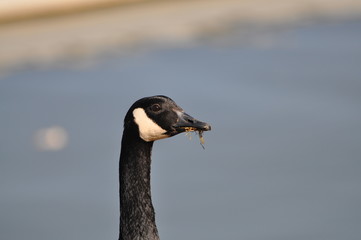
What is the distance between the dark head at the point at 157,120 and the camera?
13.6 ft

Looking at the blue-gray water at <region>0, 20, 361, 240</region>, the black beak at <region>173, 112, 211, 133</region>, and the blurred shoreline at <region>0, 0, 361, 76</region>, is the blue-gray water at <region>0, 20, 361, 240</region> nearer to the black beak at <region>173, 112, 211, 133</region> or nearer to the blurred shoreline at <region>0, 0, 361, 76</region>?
the blurred shoreline at <region>0, 0, 361, 76</region>

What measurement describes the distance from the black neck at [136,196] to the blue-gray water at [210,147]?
1627mm

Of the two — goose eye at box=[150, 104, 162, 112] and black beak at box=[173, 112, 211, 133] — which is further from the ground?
goose eye at box=[150, 104, 162, 112]

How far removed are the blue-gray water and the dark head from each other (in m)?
1.87

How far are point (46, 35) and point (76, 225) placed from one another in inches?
254

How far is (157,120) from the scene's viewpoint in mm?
4168

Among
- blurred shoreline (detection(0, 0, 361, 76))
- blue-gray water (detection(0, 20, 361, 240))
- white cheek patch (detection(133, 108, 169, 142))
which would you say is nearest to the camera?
white cheek patch (detection(133, 108, 169, 142))

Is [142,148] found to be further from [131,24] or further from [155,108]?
[131,24]

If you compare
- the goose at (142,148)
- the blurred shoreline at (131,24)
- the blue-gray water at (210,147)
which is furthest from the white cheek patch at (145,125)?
the blurred shoreline at (131,24)

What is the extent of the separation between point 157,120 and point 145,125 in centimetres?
7

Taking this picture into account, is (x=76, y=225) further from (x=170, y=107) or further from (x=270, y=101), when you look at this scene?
(x=270, y=101)

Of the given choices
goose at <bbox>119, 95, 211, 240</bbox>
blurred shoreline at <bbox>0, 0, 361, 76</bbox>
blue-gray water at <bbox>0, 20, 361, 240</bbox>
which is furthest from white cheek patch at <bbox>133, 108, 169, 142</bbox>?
blurred shoreline at <bbox>0, 0, 361, 76</bbox>

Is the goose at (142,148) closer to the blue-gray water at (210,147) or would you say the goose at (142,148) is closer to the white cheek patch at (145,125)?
the white cheek patch at (145,125)

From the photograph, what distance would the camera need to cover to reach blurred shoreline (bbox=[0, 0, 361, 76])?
11094mm
